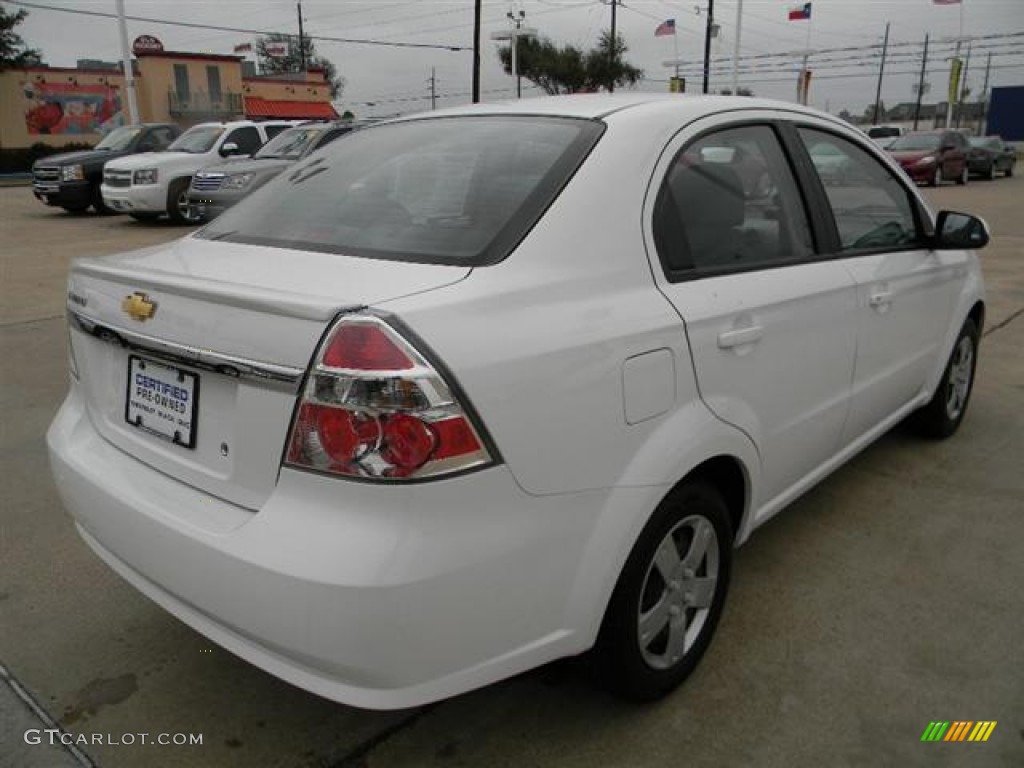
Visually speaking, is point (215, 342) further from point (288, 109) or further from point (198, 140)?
point (288, 109)

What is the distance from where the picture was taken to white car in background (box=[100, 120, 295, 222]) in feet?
46.8

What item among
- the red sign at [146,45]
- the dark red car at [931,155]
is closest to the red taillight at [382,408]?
the dark red car at [931,155]

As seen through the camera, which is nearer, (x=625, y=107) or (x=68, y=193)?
(x=625, y=107)

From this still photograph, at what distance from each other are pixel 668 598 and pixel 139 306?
1.56 meters

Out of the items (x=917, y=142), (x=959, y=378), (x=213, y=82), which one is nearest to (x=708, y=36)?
(x=917, y=142)

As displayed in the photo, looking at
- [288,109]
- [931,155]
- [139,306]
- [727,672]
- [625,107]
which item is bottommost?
[727,672]

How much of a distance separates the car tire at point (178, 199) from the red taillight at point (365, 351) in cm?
1403

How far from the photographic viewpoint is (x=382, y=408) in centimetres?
167

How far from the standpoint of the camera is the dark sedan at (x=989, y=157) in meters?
27.1

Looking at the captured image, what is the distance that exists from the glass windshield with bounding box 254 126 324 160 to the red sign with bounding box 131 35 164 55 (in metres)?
33.4

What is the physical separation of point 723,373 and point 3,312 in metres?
7.34

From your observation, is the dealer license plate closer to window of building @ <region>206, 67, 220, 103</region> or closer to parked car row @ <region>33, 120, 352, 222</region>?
parked car row @ <region>33, 120, 352, 222</region>

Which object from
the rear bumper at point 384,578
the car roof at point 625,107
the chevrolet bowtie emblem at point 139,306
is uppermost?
the car roof at point 625,107

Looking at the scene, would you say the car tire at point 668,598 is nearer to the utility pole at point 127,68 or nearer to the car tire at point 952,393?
the car tire at point 952,393
